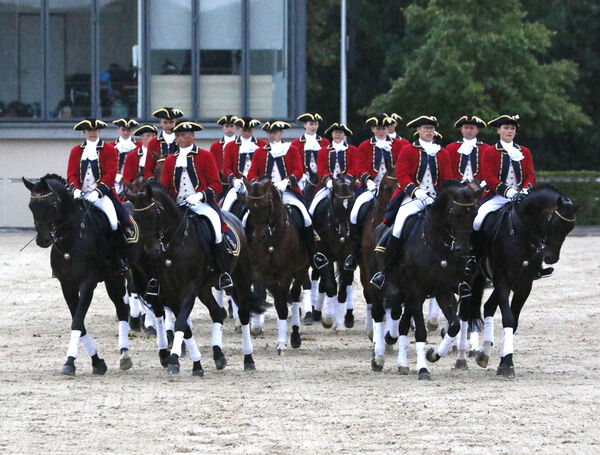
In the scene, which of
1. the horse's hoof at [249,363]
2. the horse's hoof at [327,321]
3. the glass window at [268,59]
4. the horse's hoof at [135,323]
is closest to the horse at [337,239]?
the horse's hoof at [327,321]

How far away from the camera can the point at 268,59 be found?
127 ft

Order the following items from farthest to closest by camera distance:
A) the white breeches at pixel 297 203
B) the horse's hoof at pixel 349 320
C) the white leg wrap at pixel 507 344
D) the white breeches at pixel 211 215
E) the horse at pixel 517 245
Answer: the horse's hoof at pixel 349 320 → the white breeches at pixel 297 203 → the white breeches at pixel 211 215 → the white leg wrap at pixel 507 344 → the horse at pixel 517 245

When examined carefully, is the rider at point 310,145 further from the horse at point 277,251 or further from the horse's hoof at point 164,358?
the horse's hoof at point 164,358

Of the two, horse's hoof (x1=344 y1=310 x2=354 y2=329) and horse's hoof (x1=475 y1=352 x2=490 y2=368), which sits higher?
horse's hoof (x1=475 y1=352 x2=490 y2=368)

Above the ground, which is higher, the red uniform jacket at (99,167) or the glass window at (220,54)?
the glass window at (220,54)

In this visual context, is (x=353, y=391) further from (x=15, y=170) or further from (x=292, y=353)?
(x=15, y=170)

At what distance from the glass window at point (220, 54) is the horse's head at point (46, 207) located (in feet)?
79.2

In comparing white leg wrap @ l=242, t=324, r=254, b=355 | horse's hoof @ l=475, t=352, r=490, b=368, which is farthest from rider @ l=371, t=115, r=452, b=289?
white leg wrap @ l=242, t=324, r=254, b=355

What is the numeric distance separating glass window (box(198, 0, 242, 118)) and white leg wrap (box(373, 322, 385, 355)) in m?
23.6

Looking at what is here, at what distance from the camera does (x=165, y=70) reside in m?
39.2

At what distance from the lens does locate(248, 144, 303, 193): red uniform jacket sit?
19609 mm

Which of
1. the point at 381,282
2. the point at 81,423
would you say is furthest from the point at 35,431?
the point at 381,282

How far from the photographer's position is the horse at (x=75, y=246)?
14.8m

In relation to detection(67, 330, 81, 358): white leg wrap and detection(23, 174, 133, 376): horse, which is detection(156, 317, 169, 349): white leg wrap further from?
detection(67, 330, 81, 358): white leg wrap
